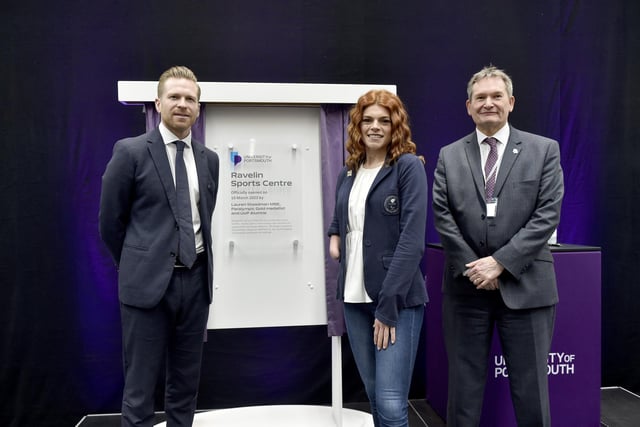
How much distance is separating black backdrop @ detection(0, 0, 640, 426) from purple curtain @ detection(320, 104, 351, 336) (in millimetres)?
731

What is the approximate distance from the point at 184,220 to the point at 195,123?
2.45 feet

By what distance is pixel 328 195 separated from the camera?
8.10 ft

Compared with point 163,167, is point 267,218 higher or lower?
lower

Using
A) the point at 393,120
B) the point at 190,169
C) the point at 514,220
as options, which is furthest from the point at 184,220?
the point at 514,220

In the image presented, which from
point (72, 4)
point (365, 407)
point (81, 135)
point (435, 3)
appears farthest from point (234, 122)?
point (365, 407)

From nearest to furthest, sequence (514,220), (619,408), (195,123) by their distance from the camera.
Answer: (514,220) → (195,123) → (619,408)

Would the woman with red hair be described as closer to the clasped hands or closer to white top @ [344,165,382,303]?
white top @ [344,165,382,303]

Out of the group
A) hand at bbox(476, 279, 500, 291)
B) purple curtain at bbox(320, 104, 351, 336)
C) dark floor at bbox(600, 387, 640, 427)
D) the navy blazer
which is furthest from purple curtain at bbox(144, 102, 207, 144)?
dark floor at bbox(600, 387, 640, 427)

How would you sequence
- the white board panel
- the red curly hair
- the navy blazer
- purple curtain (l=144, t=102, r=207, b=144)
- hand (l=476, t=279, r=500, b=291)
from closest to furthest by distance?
the navy blazer < the red curly hair < hand (l=476, t=279, r=500, b=291) < purple curtain (l=144, t=102, r=207, b=144) < the white board panel

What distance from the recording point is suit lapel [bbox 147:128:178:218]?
1777mm

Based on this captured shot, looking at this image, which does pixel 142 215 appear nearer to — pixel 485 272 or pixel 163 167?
pixel 163 167

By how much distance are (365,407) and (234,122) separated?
1968 mm

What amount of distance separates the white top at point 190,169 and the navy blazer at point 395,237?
2.19ft

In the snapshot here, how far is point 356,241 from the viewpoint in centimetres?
176
